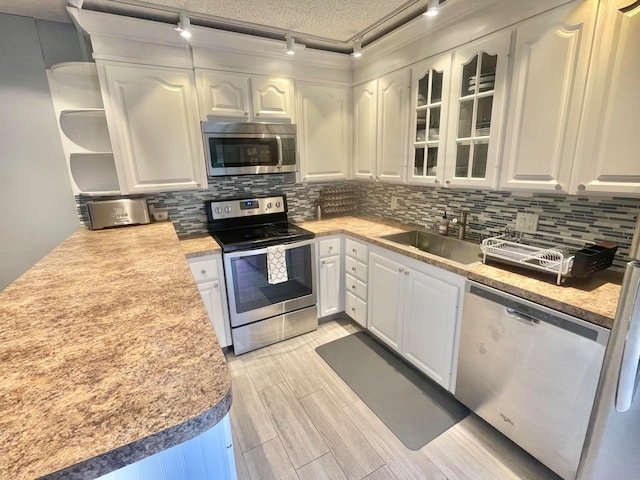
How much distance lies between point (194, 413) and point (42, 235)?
2.51 meters

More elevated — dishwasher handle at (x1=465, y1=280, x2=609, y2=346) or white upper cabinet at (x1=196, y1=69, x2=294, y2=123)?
white upper cabinet at (x1=196, y1=69, x2=294, y2=123)

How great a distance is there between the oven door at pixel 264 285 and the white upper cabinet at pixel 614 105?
5.90 ft

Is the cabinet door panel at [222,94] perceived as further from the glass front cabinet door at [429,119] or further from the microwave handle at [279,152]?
the glass front cabinet door at [429,119]

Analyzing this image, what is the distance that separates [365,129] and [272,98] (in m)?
0.86

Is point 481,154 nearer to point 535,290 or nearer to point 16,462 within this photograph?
point 535,290

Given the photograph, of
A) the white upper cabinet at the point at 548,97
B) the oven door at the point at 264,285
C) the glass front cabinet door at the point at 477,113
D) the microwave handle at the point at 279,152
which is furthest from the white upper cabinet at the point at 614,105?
the microwave handle at the point at 279,152

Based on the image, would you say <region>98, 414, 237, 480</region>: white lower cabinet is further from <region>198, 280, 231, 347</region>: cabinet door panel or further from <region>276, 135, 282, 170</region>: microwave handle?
<region>276, 135, 282, 170</region>: microwave handle

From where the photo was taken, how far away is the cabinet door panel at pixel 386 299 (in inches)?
83.0

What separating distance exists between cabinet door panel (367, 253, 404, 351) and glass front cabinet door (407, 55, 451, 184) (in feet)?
2.27

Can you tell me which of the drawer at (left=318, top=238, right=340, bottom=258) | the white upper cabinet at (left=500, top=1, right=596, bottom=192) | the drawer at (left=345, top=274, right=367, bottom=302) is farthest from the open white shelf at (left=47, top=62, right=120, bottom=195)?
the white upper cabinet at (left=500, top=1, right=596, bottom=192)

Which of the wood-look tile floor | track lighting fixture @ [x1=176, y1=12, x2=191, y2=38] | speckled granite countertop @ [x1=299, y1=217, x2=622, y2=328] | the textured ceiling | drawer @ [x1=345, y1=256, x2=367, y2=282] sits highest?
the textured ceiling

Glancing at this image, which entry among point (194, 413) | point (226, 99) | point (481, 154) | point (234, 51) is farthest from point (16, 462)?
point (234, 51)

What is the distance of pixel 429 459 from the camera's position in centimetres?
152

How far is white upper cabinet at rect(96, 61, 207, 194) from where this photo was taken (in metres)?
1.97
